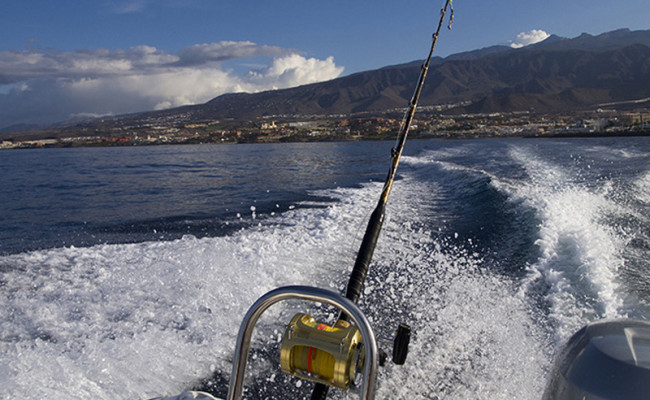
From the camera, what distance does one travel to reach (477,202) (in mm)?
9945

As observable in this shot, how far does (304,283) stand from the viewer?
562 centimetres

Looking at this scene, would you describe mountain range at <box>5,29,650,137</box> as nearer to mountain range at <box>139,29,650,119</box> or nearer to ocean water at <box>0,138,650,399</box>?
mountain range at <box>139,29,650,119</box>

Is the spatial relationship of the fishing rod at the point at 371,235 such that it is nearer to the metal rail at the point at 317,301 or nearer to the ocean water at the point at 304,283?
the metal rail at the point at 317,301

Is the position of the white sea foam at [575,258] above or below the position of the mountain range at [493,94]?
below

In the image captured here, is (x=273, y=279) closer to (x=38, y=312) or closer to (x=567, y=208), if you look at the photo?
(x=38, y=312)

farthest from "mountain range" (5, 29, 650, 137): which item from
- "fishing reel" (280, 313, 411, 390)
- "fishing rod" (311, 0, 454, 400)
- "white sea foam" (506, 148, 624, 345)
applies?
"fishing reel" (280, 313, 411, 390)

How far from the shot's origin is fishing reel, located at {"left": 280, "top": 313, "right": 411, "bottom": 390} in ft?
4.37

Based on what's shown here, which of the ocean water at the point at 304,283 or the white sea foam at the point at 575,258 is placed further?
the white sea foam at the point at 575,258

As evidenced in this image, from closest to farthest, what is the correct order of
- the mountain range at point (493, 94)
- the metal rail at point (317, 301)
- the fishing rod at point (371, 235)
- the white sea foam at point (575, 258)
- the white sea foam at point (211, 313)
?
the metal rail at point (317, 301)
the fishing rod at point (371, 235)
the white sea foam at point (211, 313)
the white sea foam at point (575, 258)
the mountain range at point (493, 94)

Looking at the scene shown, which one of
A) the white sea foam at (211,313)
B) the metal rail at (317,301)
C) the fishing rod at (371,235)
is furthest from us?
the white sea foam at (211,313)

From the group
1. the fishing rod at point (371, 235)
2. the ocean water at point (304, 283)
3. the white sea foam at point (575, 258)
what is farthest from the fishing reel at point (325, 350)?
the white sea foam at point (575, 258)

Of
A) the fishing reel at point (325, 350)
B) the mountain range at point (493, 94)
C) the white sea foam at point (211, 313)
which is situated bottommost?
the white sea foam at point (211, 313)

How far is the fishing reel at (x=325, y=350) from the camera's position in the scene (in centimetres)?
133

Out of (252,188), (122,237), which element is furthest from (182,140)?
(122,237)
